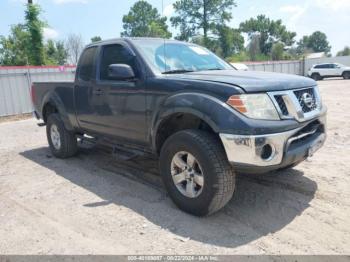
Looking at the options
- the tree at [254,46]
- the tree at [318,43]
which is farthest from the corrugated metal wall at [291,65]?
the tree at [318,43]

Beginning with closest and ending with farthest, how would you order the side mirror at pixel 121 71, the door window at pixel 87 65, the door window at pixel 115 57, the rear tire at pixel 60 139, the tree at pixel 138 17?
the side mirror at pixel 121 71 → the door window at pixel 115 57 → the door window at pixel 87 65 → the rear tire at pixel 60 139 → the tree at pixel 138 17

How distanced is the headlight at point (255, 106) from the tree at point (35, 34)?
20.8 m

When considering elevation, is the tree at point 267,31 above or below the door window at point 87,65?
above

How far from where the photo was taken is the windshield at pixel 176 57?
4344 mm

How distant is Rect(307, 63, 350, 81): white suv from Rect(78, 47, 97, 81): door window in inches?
1247

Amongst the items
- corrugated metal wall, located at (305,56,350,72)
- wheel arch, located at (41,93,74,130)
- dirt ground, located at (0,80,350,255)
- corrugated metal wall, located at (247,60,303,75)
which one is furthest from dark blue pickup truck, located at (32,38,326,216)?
corrugated metal wall, located at (305,56,350,72)

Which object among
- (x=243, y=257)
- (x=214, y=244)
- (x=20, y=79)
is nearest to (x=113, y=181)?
(x=214, y=244)

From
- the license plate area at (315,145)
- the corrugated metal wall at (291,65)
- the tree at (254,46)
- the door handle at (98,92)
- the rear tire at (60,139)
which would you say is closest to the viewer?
the license plate area at (315,145)

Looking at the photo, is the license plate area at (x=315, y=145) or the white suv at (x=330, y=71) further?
the white suv at (x=330, y=71)

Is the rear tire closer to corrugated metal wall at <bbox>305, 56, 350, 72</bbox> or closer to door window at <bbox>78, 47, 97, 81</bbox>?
door window at <bbox>78, 47, 97, 81</bbox>

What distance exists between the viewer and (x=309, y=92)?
3904mm

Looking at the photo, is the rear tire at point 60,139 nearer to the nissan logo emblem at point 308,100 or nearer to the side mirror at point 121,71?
the side mirror at point 121,71

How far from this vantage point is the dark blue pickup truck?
328 centimetres

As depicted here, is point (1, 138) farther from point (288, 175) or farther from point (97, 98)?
point (288, 175)
